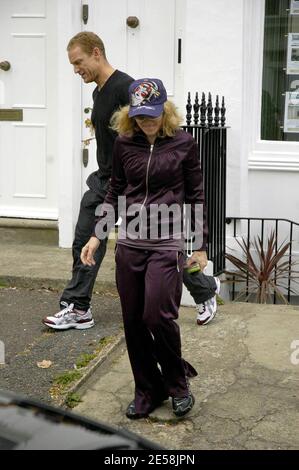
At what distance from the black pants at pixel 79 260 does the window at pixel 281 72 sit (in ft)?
8.38

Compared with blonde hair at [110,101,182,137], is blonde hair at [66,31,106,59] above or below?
above

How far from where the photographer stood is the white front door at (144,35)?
7.48 meters

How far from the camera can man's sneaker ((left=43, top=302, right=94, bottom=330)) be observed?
5824 mm

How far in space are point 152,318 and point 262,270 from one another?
3165 mm

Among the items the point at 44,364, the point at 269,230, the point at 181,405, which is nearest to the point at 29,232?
the point at 269,230

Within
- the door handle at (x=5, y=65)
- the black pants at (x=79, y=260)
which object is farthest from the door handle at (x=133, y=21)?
the black pants at (x=79, y=260)

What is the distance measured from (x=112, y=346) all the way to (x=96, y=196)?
106 centimetres

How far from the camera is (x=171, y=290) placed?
169 inches

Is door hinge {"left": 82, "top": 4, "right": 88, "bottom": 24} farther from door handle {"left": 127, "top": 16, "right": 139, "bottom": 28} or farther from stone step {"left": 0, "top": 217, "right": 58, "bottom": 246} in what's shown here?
stone step {"left": 0, "top": 217, "right": 58, "bottom": 246}

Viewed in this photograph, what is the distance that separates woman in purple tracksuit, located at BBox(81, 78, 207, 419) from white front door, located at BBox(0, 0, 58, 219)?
3.62 metres

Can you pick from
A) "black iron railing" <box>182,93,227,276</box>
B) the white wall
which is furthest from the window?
"black iron railing" <box>182,93,227,276</box>

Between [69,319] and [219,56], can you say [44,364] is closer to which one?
[69,319]

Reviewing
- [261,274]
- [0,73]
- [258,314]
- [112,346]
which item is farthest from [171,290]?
[0,73]

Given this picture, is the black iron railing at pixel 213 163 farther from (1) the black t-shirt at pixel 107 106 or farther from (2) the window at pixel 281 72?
(1) the black t-shirt at pixel 107 106
